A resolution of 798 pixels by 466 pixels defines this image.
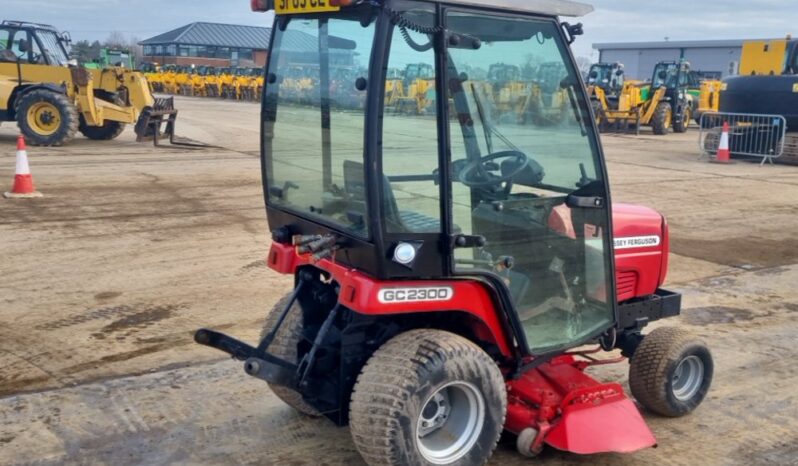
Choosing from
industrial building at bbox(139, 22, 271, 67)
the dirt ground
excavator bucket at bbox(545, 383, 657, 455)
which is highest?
industrial building at bbox(139, 22, 271, 67)

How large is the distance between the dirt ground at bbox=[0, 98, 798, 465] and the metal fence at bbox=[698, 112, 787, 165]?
16.9 ft

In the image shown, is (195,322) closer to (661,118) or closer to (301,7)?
(301,7)

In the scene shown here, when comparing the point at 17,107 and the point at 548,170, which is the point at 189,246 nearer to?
the point at 548,170

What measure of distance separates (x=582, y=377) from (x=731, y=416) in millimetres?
1086

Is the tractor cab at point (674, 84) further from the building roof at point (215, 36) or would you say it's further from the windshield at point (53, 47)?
the building roof at point (215, 36)

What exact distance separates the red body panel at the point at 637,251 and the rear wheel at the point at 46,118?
14480 mm

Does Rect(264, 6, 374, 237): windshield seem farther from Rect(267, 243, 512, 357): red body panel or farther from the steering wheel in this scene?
the steering wheel

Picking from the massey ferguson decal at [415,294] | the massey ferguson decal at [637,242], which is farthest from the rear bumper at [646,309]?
the massey ferguson decal at [415,294]

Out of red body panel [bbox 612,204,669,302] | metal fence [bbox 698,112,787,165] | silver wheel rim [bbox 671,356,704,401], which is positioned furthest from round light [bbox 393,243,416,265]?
metal fence [bbox 698,112,787,165]

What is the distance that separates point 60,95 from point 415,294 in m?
15.1

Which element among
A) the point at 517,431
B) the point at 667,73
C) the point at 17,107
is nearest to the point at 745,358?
the point at 517,431

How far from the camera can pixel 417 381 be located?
332 cm

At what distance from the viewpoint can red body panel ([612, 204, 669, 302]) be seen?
4.36 m

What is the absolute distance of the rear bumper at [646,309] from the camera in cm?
441
